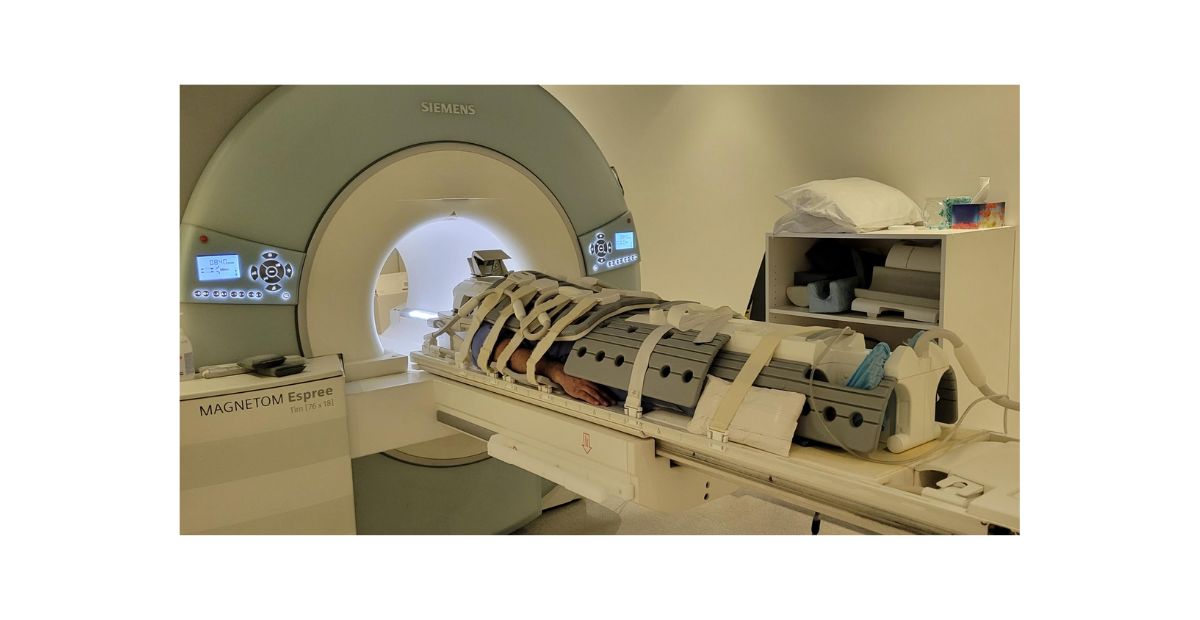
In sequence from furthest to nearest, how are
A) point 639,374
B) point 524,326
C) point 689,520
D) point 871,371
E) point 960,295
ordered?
point 689,520 < point 960,295 < point 524,326 < point 639,374 < point 871,371

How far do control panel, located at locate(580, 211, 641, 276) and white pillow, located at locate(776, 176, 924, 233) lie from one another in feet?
2.29

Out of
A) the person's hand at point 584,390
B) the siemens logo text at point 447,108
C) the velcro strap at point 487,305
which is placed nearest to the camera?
the person's hand at point 584,390

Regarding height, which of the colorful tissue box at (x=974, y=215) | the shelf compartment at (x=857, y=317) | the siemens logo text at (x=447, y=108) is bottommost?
the shelf compartment at (x=857, y=317)

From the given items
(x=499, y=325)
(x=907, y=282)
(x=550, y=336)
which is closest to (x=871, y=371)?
(x=550, y=336)

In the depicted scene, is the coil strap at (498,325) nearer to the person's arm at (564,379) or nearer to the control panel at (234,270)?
the person's arm at (564,379)

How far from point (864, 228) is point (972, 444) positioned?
1625 millimetres

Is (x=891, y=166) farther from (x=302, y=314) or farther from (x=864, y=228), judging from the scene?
(x=302, y=314)

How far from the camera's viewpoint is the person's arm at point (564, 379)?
1669 mm

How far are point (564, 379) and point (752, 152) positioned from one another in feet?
8.52

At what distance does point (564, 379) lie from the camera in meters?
1.75

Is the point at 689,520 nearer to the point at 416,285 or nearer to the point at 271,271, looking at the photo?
the point at 416,285

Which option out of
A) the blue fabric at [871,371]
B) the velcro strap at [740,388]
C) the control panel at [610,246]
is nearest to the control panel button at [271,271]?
the control panel at [610,246]

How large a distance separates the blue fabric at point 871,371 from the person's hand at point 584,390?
0.54 m

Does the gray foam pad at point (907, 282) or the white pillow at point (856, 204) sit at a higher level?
the white pillow at point (856, 204)
